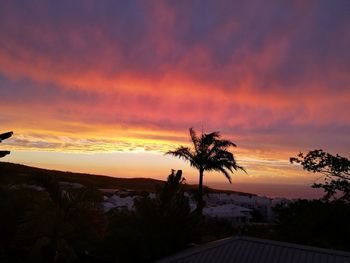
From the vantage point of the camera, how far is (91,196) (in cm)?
1227

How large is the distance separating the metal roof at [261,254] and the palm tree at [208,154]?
45.7ft

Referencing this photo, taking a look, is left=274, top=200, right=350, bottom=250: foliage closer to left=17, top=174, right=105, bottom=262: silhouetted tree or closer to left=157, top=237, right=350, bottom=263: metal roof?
left=157, top=237, right=350, bottom=263: metal roof

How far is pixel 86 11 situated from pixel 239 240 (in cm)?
1027

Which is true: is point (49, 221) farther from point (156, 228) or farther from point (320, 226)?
point (320, 226)

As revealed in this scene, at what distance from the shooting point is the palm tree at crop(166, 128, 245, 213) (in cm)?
2527

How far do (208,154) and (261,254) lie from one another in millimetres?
15172

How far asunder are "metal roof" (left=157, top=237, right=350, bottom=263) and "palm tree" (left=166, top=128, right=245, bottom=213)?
45.7 ft

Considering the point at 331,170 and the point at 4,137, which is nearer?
the point at 4,137

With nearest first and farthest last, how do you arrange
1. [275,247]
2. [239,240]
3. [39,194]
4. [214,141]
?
[275,247] → [239,240] → [39,194] → [214,141]

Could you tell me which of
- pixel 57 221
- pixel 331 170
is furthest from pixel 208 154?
pixel 57 221

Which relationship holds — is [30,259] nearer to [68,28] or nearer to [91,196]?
[91,196]

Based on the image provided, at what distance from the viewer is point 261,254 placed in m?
10.2

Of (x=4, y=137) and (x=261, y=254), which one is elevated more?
(x=4, y=137)

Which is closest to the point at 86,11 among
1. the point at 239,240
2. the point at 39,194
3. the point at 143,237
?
the point at 39,194
